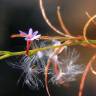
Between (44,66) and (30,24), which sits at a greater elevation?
(30,24)

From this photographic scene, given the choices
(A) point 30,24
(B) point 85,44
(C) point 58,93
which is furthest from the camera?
(A) point 30,24

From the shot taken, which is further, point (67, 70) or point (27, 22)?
point (27, 22)

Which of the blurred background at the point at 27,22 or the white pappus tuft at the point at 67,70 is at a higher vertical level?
the blurred background at the point at 27,22

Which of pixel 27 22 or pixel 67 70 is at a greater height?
pixel 27 22

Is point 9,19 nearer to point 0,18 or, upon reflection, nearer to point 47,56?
point 0,18

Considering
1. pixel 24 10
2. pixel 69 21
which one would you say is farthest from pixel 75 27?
pixel 24 10

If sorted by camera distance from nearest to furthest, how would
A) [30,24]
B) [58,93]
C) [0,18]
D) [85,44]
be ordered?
1. [85,44]
2. [58,93]
3. [30,24]
4. [0,18]

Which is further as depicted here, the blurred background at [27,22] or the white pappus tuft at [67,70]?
the blurred background at [27,22]

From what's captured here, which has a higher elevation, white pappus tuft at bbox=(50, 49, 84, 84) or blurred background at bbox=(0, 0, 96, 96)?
blurred background at bbox=(0, 0, 96, 96)

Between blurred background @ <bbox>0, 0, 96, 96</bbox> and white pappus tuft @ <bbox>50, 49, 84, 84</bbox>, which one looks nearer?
white pappus tuft @ <bbox>50, 49, 84, 84</bbox>

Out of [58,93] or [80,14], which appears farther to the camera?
[80,14]

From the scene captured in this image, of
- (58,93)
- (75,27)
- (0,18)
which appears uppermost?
(0,18)
